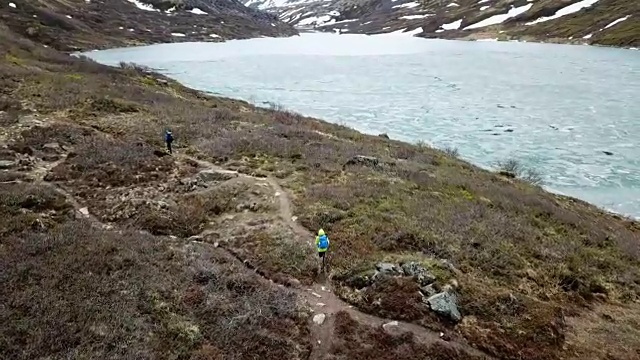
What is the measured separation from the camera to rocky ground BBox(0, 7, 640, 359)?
13.3 m

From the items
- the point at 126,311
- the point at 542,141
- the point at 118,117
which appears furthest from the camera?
the point at 542,141

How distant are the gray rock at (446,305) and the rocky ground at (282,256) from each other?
0.15 ft

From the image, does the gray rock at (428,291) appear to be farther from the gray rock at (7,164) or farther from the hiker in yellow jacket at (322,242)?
the gray rock at (7,164)

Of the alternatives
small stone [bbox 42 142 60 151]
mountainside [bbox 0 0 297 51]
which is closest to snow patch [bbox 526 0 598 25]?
mountainside [bbox 0 0 297 51]

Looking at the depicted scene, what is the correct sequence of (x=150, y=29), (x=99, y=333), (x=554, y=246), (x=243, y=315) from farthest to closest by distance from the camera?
1. (x=150, y=29)
2. (x=554, y=246)
3. (x=243, y=315)
4. (x=99, y=333)

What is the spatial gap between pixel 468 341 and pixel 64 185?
18.6 metres

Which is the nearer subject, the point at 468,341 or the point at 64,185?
the point at 468,341

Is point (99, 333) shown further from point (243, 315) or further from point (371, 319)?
point (371, 319)

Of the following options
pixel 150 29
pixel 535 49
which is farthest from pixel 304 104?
pixel 150 29

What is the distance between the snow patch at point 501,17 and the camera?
625 feet

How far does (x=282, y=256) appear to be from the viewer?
18250 mm

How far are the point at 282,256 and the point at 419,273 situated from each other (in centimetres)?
498

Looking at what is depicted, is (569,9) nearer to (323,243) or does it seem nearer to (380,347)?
(323,243)

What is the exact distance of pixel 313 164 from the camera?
94.7ft
